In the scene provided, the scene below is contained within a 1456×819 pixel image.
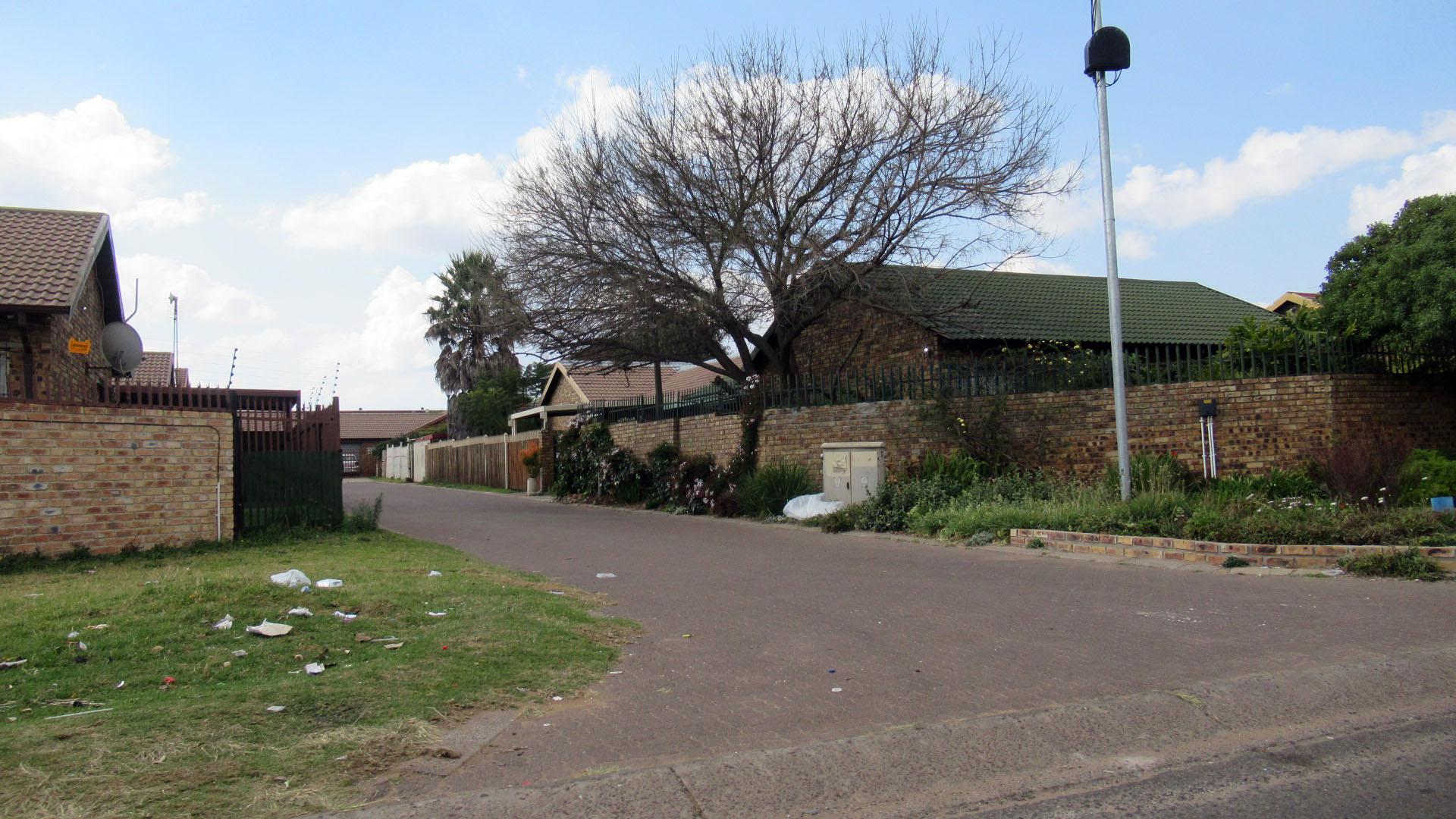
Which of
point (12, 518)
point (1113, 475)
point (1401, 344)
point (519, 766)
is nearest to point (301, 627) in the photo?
point (519, 766)

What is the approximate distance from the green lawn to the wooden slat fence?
81.8ft

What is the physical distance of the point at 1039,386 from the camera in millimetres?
15953

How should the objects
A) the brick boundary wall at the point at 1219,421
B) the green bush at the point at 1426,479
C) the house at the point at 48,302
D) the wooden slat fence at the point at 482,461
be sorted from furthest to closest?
the wooden slat fence at the point at 482,461 < the house at the point at 48,302 < the brick boundary wall at the point at 1219,421 < the green bush at the point at 1426,479

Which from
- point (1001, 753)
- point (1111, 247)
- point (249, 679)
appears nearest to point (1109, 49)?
point (1111, 247)

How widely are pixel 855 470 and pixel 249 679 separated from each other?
11.9m

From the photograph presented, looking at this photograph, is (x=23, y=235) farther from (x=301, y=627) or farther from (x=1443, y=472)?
(x=1443, y=472)

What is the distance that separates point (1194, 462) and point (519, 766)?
12.1 meters

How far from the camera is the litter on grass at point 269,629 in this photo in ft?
21.8

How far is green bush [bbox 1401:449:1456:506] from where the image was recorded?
11547mm

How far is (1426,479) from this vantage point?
1171 cm

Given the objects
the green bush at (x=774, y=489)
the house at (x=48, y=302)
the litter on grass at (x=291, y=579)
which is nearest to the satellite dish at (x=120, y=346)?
the house at (x=48, y=302)

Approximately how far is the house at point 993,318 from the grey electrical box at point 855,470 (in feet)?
14.3

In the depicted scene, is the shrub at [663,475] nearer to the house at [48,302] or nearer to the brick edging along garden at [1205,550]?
the house at [48,302]

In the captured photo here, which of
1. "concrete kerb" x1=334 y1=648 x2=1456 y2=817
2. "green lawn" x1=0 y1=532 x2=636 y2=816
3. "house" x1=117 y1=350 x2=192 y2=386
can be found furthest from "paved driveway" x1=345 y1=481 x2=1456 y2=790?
"house" x1=117 y1=350 x2=192 y2=386
